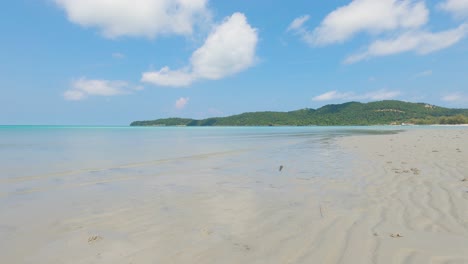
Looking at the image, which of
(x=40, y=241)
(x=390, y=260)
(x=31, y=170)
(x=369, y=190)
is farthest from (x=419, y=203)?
(x=31, y=170)

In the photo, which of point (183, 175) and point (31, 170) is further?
point (31, 170)

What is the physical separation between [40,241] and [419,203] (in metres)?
7.92

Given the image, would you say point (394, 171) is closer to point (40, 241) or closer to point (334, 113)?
point (40, 241)

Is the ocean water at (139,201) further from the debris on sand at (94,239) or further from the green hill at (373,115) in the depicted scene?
the green hill at (373,115)

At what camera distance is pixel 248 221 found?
17.9 ft

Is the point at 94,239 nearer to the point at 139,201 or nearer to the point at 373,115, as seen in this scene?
the point at 139,201

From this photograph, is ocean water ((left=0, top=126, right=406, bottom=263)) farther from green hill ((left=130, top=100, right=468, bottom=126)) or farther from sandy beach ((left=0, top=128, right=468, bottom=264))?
green hill ((left=130, top=100, right=468, bottom=126))

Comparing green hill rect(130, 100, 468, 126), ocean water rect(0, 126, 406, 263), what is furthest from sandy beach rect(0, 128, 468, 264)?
green hill rect(130, 100, 468, 126)

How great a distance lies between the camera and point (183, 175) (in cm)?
1109

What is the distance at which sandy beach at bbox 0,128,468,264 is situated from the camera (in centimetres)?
397

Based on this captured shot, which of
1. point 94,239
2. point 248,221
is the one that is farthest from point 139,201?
point 248,221

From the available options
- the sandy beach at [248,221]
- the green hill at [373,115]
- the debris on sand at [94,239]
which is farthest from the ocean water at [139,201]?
the green hill at [373,115]

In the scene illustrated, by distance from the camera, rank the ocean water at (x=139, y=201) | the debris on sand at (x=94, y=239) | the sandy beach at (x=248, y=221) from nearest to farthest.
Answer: the sandy beach at (x=248, y=221) → the debris on sand at (x=94, y=239) → the ocean water at (x=139, y=201)

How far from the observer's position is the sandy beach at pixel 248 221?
3973 millimetres
